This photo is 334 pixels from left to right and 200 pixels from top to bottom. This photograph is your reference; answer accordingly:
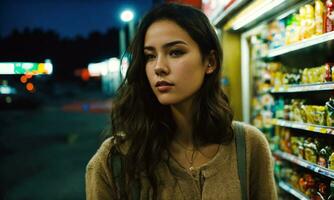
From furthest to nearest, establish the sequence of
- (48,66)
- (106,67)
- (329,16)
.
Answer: (48,66) < (106,67) < (329,16)

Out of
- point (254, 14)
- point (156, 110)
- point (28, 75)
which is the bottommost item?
point (156, 110)

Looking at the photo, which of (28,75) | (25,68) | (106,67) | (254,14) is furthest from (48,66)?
(254,14)

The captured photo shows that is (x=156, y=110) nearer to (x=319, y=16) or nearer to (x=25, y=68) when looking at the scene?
(x=319, y=16)

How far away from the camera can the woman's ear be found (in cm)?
217

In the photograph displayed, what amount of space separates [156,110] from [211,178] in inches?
21.2

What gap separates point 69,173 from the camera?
27.3 feet

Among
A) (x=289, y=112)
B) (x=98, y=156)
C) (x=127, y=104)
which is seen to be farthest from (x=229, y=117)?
(x=289, y=112)

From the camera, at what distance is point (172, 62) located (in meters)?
1.99

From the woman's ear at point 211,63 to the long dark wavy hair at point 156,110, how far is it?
2 cm

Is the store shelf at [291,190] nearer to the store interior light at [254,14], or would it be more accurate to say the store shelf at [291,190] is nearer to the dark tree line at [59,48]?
the store interior light at [254,14]

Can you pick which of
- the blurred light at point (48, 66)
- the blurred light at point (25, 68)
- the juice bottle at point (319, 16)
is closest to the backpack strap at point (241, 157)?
the juice bottle at point (319, 16)

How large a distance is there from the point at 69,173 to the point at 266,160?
692 cm

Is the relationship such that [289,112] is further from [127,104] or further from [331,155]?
[127,104]

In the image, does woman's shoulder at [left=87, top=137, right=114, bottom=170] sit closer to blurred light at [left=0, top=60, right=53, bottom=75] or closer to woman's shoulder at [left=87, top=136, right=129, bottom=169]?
woman's shoulder at [left=87, top=136, right=129, bottom=169]
